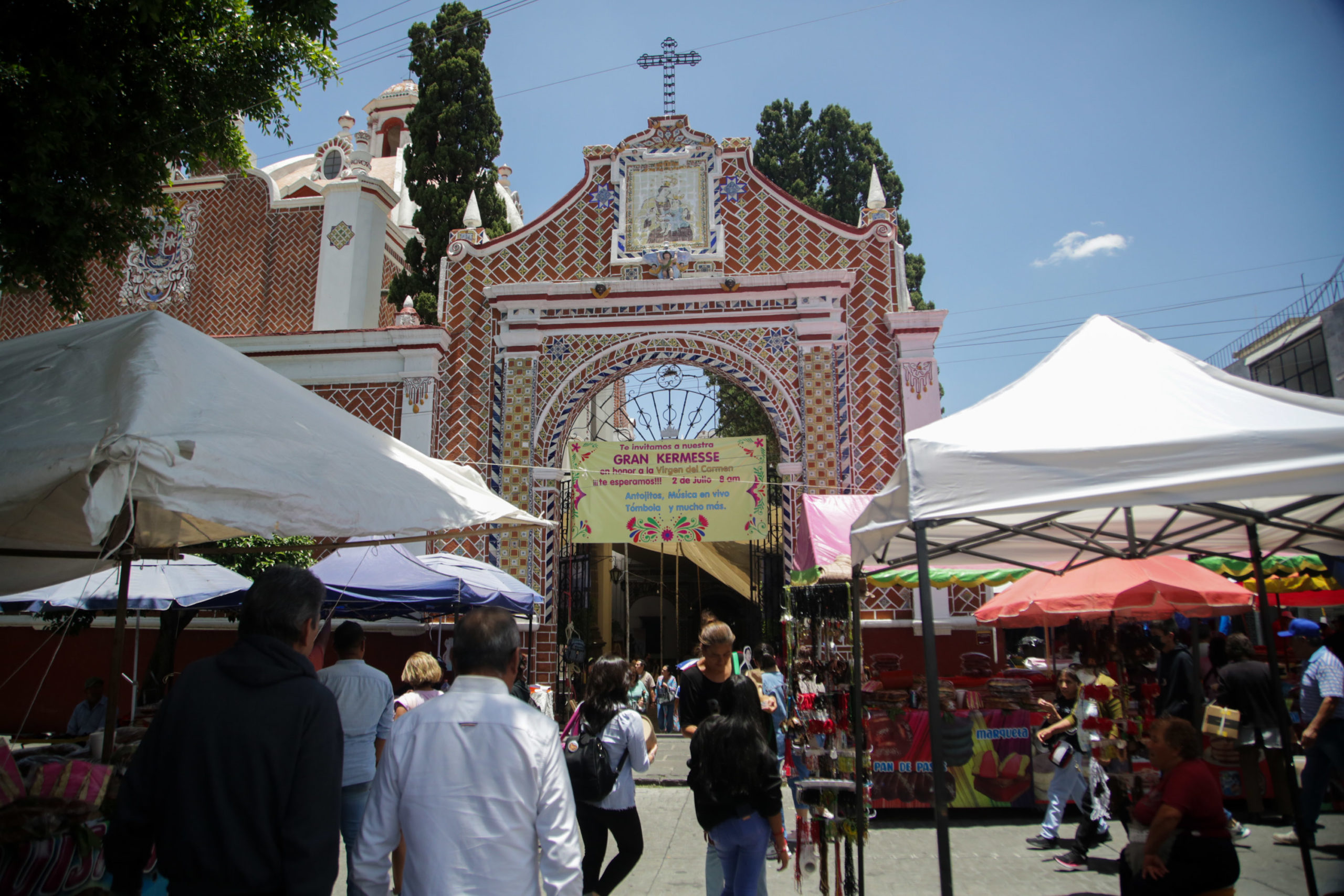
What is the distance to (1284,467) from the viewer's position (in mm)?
3014

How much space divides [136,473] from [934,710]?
10.3ft

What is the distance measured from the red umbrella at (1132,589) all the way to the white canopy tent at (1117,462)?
2.96m

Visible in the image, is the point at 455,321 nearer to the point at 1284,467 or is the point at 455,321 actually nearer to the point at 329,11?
the point at 329,11

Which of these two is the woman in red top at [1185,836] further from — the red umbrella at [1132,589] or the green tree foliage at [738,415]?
the green tree foliage at [738,415]

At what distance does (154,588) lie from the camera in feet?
27.4

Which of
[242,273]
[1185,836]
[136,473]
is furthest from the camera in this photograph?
[242,273]

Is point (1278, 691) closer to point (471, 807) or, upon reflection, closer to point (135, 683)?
point (471, 807)

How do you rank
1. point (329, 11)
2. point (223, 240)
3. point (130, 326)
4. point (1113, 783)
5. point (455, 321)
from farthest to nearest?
point (223, 240) < point (455, 321) < point (1113, 783) < point (329, 11) < point (130, 326)

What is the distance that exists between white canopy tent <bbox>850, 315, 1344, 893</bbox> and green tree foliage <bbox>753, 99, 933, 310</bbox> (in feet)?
61.1

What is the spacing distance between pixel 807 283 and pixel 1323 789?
8632 mm

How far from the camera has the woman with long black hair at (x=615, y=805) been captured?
4086mm

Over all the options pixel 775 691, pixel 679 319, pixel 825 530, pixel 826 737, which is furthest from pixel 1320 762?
pixel 679 319

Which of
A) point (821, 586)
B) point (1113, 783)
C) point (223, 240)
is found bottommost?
point (1113, 783)

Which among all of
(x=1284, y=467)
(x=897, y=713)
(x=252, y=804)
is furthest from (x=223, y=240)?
(x=1284, y=467)
